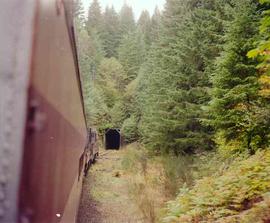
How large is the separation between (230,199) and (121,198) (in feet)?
19.4

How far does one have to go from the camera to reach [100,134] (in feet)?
132

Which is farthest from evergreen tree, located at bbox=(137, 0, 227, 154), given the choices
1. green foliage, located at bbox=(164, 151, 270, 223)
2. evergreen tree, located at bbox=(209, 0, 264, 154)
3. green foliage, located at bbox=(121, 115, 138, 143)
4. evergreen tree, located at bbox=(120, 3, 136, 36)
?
evergreen tree, located at bbox=(120, 3, 136, 36)

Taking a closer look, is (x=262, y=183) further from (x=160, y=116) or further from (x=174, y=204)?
(x=160, y=116)

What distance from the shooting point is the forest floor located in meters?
9.17

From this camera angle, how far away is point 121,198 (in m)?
11.8

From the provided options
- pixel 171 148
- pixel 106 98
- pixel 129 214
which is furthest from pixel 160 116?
pixel 106 98

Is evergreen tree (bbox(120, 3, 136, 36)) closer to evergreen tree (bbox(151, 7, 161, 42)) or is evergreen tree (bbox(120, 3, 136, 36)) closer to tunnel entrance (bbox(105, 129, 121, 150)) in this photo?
evergreen tree (bbox(151, 7, 161, 42))

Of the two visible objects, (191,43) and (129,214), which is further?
(191,43)

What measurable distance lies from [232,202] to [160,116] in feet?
44.4

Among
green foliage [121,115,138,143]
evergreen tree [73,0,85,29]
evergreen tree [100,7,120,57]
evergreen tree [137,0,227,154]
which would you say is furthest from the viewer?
evergreen tree [100,7,120,57]

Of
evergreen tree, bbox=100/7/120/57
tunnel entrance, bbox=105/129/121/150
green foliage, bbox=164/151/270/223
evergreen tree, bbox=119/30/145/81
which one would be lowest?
green foliage, bbox=164/151/270/223

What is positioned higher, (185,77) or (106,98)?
(106,98)

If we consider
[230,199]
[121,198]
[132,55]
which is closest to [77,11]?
[230,199]

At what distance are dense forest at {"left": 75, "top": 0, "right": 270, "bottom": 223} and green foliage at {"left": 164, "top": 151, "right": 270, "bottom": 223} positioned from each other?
0.02 meters
